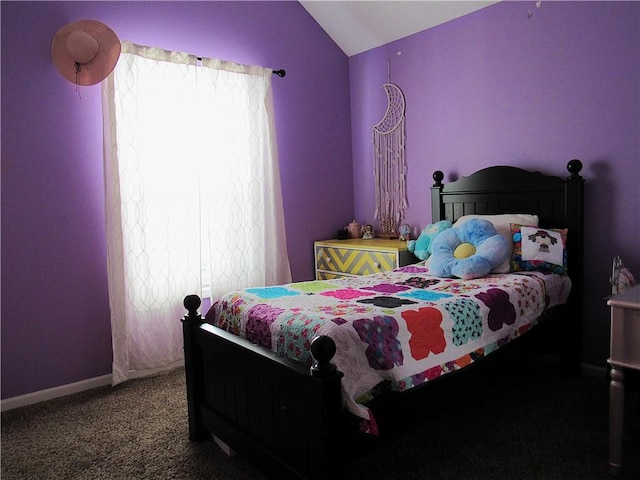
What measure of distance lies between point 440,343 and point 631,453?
94 cm

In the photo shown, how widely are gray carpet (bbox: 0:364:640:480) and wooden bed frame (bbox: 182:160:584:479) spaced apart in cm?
16

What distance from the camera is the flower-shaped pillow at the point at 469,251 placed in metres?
2.66

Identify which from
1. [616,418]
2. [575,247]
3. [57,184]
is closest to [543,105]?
[575,247]

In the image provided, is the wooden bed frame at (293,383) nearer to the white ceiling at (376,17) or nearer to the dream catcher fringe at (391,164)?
the dream catcher fringe at (391,164)

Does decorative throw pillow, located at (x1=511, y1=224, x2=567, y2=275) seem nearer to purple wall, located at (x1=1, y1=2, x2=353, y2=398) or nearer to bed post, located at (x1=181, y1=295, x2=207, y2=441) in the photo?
bed post, located at (x1=181, y1=295, x2=207, y2=441)

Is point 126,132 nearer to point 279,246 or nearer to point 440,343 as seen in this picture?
point 279,246

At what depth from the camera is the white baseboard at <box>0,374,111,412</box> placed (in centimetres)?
274

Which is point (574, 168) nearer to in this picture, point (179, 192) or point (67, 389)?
point (179, 192)

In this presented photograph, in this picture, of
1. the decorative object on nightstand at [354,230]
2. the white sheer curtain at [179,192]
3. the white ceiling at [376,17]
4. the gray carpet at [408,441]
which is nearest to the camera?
the gray carpet at [408,441]

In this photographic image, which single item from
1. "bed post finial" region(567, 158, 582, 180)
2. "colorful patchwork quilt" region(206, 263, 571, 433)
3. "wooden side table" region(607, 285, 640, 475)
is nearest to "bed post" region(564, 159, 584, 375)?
"bed post finial" region(567, 158, 582, 180)

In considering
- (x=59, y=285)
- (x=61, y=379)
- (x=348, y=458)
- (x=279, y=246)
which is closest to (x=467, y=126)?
(x=279, y=246)

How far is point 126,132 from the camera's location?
3.03 meters

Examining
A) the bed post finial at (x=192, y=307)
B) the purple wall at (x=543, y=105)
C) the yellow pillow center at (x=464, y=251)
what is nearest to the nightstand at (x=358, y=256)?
the purple wall at (x=543, y=105)

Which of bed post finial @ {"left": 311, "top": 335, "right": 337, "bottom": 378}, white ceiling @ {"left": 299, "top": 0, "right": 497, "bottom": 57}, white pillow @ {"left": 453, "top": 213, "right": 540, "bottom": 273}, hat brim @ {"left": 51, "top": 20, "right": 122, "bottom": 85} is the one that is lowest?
bed post finial @ {"left": 311, "top": 335, "right": 337, "bottom": 378}
